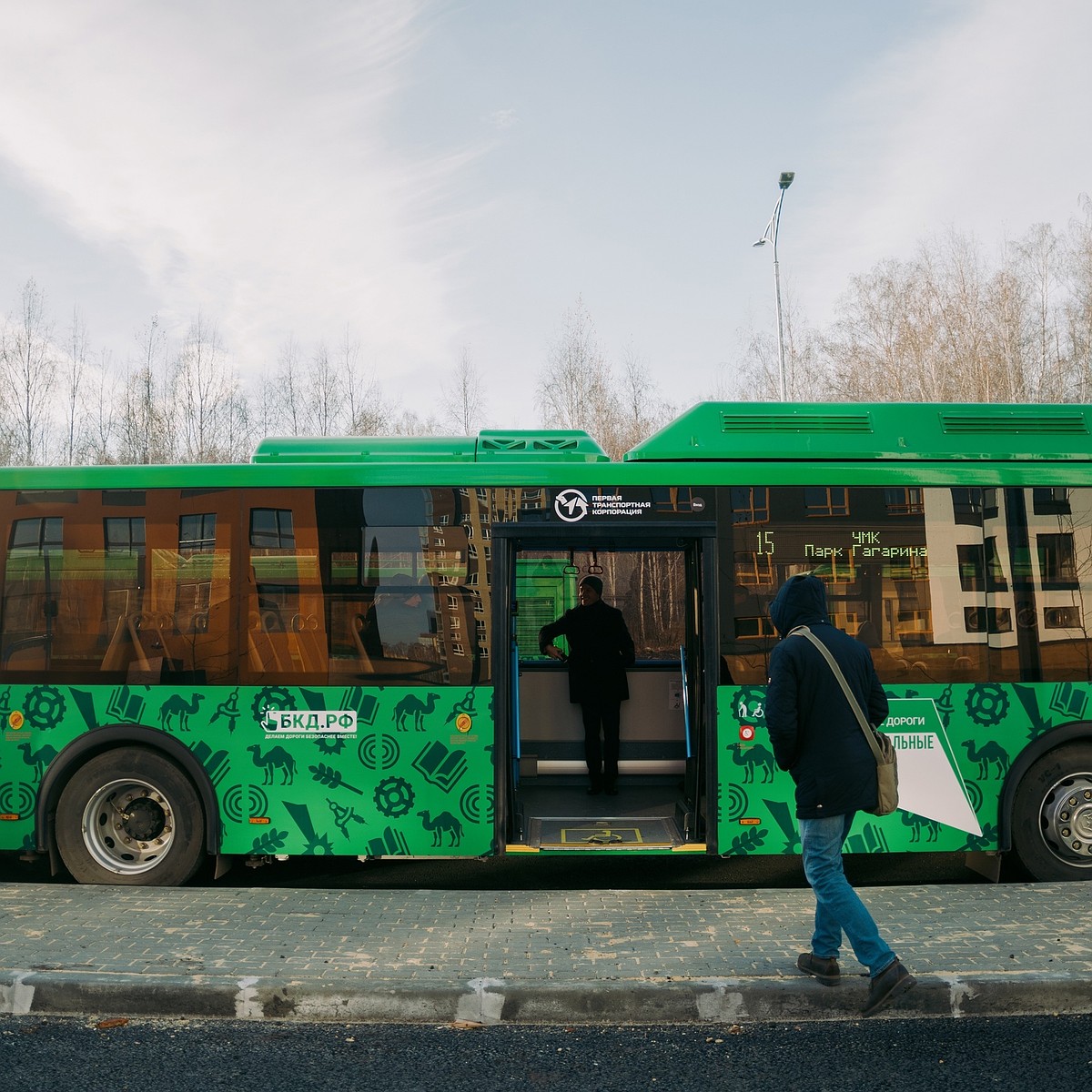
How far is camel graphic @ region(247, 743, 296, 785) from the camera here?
6559 millimetres

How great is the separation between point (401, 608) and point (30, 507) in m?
2.68

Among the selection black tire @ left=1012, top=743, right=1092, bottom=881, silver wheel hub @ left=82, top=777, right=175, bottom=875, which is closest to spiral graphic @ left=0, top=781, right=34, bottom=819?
silver wheel hub @ left=82, top=777, right=175, bottom=875

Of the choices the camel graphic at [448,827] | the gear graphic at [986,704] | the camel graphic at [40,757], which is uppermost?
the gear graphic at [986,704]

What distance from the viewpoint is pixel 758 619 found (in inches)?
261

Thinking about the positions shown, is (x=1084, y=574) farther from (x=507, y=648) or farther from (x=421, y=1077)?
(x=421, y=1077)

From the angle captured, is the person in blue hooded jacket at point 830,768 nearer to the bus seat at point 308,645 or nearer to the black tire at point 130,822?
the bus seat at point 308,645

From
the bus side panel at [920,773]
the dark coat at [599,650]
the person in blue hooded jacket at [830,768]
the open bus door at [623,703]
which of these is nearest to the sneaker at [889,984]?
the person in blue hooded jacket at [830,768]

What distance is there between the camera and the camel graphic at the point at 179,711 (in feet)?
21.6

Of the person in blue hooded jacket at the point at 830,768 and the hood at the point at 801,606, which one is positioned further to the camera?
the hood at the point at 801,606

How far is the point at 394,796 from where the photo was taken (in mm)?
6547

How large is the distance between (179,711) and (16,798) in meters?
1.25

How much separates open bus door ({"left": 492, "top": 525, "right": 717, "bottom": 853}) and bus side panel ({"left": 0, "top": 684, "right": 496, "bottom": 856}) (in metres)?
0.24

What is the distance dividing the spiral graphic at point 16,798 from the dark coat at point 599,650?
13.9ft

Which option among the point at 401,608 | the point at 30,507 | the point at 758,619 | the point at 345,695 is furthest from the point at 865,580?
the point at 30,507
